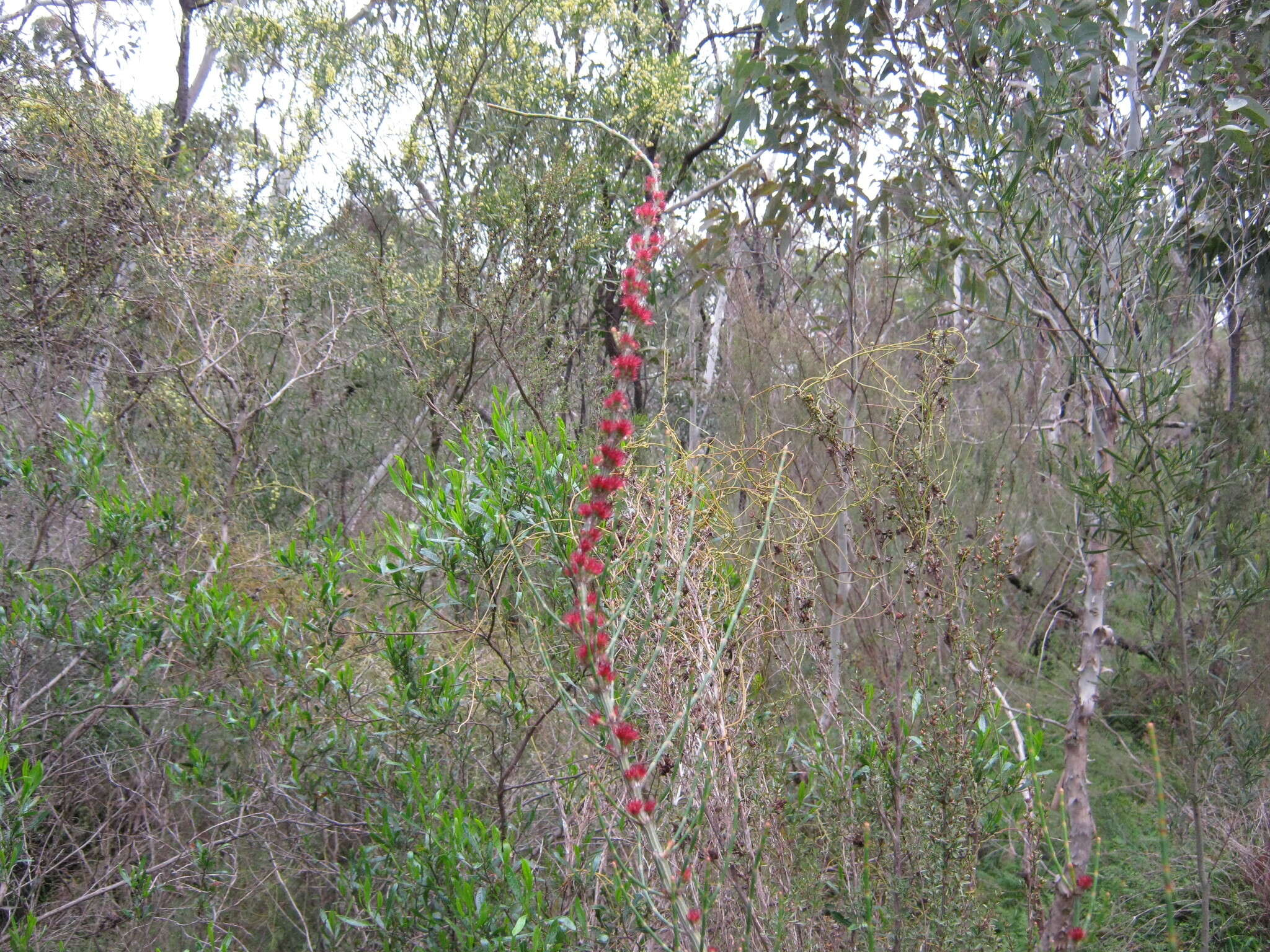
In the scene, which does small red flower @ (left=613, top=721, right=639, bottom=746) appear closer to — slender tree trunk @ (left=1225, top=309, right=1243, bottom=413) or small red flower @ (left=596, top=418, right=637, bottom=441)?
small red flower @ (left=596, top=418, right=637, bottom=441)

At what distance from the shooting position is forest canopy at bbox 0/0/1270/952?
240 cm

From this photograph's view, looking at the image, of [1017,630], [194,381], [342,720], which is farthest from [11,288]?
[1017,630]

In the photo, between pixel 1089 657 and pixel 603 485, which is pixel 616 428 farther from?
pixel 1089 657

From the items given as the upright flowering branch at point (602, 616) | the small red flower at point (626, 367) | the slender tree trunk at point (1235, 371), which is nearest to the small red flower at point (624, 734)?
the upright flowering branch at point (602, 616)

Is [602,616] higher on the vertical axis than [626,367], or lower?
lower

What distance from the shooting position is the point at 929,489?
248cm

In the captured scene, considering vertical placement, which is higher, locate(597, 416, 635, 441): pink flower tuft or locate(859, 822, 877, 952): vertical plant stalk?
locate(597, 416, 635, 441): pink flower tuft

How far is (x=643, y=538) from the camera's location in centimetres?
232

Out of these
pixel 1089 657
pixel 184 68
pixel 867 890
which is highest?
pixel 184 68

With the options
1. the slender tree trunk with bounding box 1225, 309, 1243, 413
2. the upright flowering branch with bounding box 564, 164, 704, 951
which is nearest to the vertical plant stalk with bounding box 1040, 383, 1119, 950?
the upright flowering branch with bounding box 564, 164, 704, 951

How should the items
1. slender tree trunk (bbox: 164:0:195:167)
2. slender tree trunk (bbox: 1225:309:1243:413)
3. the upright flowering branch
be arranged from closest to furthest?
the upright flowering branch, slender tree trunk (bbox: 1225:309:1243:413), slender tree trunk (bbox: 164:0:195:167)

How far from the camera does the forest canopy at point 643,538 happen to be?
7.88ft

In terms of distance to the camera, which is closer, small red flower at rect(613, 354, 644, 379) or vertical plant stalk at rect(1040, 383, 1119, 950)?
small red flower at rect(613, 354, 644, 379)

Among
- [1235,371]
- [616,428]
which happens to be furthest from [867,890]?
[1235,371]
